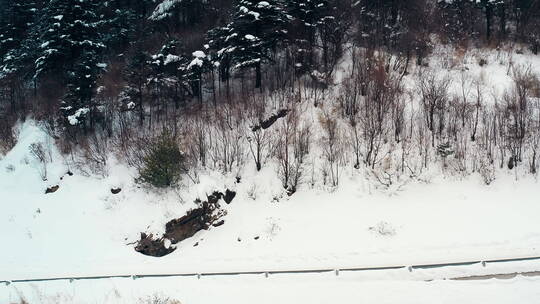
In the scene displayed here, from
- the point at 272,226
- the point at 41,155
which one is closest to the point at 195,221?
the point at 272,226

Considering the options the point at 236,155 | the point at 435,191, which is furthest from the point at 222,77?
the point at 435,191

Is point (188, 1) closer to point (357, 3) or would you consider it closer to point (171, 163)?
point (357, 3)

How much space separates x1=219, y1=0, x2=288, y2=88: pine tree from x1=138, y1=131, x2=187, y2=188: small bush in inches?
323

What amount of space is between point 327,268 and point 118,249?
11.2m

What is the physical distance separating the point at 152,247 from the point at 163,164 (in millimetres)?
4843

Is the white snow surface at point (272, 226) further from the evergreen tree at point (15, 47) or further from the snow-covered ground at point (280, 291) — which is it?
the evergreen tree at point (15, 47)

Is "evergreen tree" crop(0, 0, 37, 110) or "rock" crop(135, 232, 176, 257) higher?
"evergreen tree" crop(0, 0, 37, 110)

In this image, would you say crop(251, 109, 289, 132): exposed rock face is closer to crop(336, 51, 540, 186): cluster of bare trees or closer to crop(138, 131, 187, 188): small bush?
crop(336, 51, 540, 186): cluster of bare trees

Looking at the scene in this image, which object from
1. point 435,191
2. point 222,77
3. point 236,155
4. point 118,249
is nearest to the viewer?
point 118,249

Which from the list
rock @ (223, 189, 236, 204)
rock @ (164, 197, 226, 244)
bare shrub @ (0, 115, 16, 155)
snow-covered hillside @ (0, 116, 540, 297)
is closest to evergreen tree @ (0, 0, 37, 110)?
bare shrub @ (0, 115, 16, 155)

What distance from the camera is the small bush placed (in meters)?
22.1

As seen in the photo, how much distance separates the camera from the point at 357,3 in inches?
1389

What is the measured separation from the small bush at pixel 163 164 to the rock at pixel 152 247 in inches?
140

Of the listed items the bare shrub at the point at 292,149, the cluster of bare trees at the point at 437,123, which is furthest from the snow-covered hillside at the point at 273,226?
the cluster of bare trees at the point at 437,123
